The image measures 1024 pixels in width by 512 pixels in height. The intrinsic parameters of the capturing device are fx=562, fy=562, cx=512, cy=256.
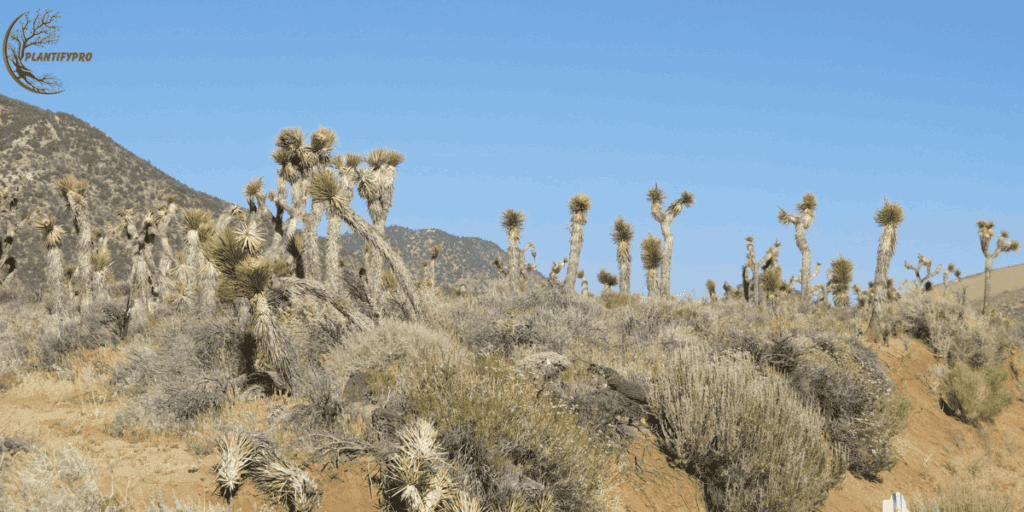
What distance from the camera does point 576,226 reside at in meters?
27.3

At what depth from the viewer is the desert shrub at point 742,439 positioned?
783cm

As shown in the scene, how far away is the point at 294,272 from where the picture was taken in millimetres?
19750

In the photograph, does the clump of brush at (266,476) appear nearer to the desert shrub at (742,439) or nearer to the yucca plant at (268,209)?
the desert shrub at (742,439)

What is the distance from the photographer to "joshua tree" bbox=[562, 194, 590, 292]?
88.1 feet

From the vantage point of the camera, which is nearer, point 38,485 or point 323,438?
point 38,485

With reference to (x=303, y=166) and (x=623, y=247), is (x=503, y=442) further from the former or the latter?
(x=623, y=247)

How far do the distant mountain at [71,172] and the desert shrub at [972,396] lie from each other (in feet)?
101

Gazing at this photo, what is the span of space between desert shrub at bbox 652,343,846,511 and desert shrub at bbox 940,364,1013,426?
33.9 feet

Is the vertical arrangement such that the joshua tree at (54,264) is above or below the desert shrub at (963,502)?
above

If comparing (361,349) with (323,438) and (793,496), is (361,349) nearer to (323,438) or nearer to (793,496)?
(323,438)

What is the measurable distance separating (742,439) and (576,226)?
19488 millimetres

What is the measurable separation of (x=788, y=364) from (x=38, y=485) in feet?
40.1

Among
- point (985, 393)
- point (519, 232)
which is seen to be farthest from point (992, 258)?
point (519, 232)

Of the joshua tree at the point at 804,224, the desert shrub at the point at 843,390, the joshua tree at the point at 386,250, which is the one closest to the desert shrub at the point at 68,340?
the joshua tree at the point at 386,250
